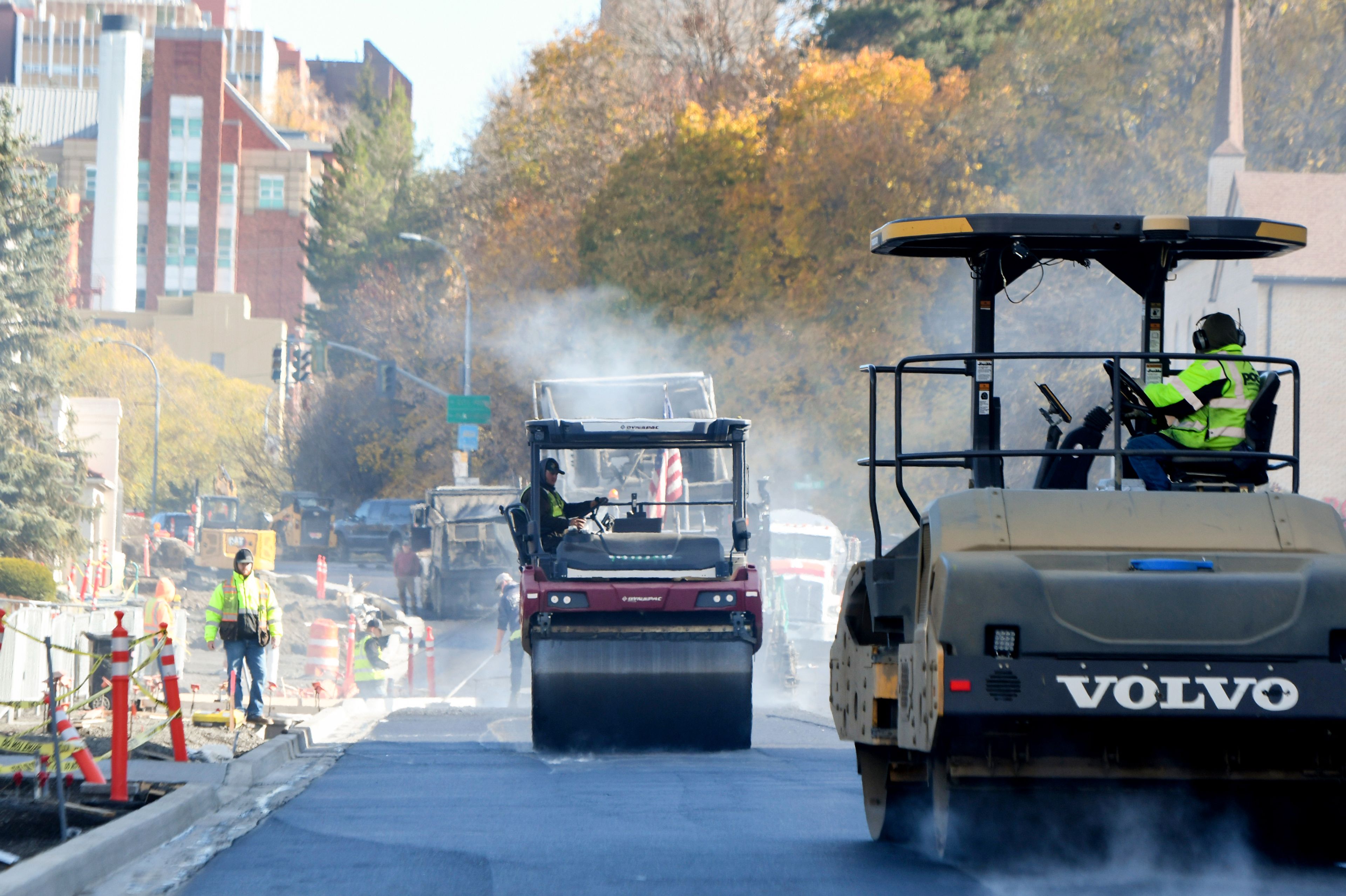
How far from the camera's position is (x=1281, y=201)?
3772cm

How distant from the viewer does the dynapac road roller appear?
18.3 feet

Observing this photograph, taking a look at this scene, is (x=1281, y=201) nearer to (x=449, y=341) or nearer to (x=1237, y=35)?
(x=1237, y=35)

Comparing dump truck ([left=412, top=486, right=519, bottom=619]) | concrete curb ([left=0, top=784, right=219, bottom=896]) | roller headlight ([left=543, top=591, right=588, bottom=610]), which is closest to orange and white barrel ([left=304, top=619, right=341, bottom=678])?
dump truck ([left=412, top=486, right=519, bottom=619])

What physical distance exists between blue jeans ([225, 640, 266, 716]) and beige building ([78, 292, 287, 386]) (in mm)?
82955

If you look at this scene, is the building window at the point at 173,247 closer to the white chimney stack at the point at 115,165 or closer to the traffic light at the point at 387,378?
the white chimney stack at the point at 115,165

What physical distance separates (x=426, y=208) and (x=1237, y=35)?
164 feet

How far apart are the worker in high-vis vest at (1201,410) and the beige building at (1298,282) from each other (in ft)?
→ 103

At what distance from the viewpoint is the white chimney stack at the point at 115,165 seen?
95.1m

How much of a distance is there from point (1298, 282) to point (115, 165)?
249 feet

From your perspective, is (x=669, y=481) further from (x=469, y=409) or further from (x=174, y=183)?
(x=174, y=183)

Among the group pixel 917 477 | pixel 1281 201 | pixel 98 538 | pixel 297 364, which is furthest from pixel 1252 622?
pixel 98 538

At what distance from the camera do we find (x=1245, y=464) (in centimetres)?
654

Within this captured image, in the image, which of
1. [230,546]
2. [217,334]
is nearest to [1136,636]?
[230,546]

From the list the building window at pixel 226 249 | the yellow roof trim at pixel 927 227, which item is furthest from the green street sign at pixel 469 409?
the building window at pixel 226 249
